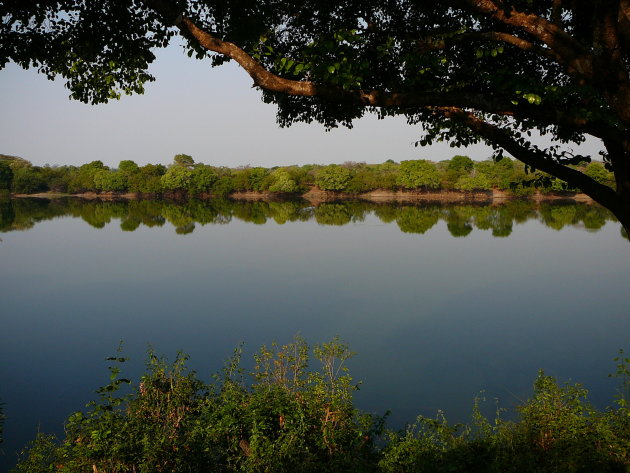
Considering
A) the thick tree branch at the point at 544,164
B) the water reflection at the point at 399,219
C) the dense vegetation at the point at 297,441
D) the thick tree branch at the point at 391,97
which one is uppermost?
the thick tree branch at the point at 391,97

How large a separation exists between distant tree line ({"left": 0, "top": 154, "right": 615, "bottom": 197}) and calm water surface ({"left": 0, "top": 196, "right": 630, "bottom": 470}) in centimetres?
5657

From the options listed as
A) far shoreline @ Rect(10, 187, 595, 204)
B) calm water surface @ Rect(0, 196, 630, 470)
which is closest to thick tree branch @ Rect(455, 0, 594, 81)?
calm water surface @ Rect(0, 196, 630, 470)

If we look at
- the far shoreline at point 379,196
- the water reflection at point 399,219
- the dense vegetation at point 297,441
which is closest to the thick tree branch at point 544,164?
the dense vegetation at point 297,441

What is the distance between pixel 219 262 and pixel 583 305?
971 inches

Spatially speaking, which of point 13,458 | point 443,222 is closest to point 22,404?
point 13,458

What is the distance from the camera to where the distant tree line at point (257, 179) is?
103125mm

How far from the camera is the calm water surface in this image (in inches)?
547

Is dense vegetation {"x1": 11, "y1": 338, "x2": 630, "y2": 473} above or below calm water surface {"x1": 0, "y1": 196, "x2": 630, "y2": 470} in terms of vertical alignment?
above

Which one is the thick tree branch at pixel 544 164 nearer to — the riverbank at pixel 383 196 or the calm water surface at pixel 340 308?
the calm water surface at pixel 340 308

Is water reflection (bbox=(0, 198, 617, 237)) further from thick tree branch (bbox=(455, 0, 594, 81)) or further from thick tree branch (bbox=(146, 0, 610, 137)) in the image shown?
thick tree branch (bbox=(455, 0, 594, 81))

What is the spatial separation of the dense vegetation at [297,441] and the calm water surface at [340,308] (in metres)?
3.77

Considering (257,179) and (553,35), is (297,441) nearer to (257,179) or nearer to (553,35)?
(553,35)

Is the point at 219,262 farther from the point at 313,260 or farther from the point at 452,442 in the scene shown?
the point at 452,442

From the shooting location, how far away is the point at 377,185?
4382 inches
